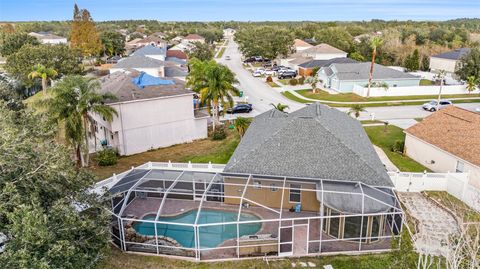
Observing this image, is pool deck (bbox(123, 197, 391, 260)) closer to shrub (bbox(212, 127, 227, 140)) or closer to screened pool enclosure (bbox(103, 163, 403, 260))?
screened pool enclosure (bbox(103, 163, 403, 260))

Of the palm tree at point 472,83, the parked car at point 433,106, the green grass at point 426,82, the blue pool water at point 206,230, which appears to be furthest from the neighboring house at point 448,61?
the blue pool water at point 206,230

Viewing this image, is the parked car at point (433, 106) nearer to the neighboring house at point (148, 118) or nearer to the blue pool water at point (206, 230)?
the neighboring house at point (148, 118)

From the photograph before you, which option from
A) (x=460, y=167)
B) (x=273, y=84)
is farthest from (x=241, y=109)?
(x=460, y=167)

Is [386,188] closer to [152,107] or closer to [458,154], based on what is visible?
[458,154]

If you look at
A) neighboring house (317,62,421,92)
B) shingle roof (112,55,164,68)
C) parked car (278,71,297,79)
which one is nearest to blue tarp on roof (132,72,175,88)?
shingle roof (112,55,164,68)

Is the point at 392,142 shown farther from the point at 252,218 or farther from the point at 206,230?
the point at 206,230

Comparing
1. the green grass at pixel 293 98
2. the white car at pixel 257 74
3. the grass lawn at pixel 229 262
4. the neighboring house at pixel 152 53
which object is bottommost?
the grass lawn at pixel 229 262
